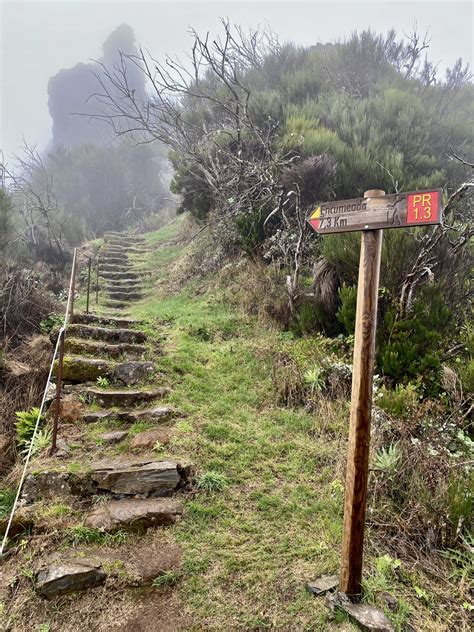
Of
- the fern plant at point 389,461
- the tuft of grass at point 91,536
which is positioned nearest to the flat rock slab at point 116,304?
the tuft of grass at point 91,536

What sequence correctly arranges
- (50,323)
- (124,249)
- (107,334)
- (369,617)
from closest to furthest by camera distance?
(369,617), (107,334), (50,323), (124,249)

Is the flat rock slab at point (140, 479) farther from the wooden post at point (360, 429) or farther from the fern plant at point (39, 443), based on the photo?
the wooden post at point (360, 429)

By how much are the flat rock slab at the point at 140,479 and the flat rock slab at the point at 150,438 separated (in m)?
0.34

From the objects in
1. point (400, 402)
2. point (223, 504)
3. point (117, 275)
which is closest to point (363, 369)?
point (400, 402)

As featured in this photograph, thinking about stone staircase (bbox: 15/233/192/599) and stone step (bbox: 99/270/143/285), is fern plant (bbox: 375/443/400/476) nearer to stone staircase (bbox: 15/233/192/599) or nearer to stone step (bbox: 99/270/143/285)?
stone staircase (bbox: 15/233/192/599)

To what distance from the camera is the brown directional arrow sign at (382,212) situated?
2.20 m

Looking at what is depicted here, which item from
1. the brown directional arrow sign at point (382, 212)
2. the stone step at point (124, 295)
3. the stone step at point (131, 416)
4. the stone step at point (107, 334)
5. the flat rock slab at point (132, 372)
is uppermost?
the brown directional arrow sign at point (382, 212)

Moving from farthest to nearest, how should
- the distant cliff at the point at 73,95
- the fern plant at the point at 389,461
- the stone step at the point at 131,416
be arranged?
1. the distant cliff at the point at 73,95
2. the stone step at the point at 131,416
3. the fern plant at the point at 389,461

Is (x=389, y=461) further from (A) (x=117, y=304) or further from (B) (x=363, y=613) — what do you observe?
(A) (x=117, y=304)

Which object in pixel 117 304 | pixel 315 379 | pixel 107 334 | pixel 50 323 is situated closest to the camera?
pixel 315 379

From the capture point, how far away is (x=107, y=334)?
5.68m

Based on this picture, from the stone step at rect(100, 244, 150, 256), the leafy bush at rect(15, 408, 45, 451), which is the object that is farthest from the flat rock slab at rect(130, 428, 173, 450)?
the stone step at rect(100, 244, 150, 256)

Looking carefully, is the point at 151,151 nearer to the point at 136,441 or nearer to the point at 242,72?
the point at 242,72

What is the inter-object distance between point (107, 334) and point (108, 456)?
2.46 m
